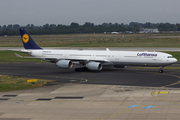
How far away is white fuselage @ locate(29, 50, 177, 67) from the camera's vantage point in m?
49.9

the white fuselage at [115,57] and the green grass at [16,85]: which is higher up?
the white fuselage at [115,57]

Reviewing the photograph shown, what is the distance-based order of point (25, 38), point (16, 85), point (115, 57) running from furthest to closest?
1. point (25, 38)
2. point (115, 57)
3. point (16, 85)

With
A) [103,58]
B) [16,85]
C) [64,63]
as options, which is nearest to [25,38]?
[64,63]

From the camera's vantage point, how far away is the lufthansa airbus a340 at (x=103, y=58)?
5006 centimetres

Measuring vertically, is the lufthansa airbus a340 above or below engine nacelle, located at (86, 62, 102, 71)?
above

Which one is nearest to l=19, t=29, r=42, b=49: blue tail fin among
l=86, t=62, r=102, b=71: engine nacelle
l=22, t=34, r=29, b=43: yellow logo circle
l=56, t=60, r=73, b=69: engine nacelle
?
l=22, t=34, r=29, b=43: yellow logo circle

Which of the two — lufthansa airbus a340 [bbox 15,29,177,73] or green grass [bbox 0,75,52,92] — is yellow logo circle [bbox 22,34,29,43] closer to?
lufthansa airbus a340 [bbox 15,29,177,73]

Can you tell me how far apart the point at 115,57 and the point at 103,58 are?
257 cm

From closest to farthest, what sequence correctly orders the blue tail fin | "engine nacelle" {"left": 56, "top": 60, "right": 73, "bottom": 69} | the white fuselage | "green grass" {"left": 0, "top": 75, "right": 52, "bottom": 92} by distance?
"green grass" {"left": 0, "top": 75, "right": 52, "bottom": 92} → the white fuselage → "engine nacelle" {"left": 56, "top": 60, "right": 73, "bottom": 69} → the blue tail fin

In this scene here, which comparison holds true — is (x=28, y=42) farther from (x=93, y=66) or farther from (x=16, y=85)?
(x=16, y=85)

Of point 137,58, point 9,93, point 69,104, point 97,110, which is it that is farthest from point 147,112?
point 137,58

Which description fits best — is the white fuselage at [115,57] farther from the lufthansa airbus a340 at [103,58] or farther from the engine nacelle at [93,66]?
the engine nacelle at [93,66]

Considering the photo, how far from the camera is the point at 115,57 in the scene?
5253 cm

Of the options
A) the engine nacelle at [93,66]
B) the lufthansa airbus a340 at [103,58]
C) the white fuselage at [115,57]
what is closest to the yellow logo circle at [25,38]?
the lufthansa airbus a340 at [103,58]
